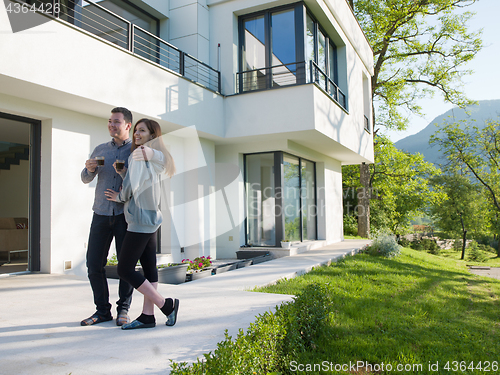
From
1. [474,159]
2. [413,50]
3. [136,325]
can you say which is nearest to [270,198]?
[136,325]

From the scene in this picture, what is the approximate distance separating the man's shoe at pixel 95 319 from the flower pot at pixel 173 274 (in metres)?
2.32

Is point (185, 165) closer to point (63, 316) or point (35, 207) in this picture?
point (35, 207)

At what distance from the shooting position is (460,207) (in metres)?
26.2

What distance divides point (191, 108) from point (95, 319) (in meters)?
5.70

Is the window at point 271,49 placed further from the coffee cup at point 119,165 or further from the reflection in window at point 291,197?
the coffee cup at point 119,165

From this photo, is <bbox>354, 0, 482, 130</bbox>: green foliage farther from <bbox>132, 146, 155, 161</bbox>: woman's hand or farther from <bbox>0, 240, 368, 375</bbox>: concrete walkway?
<bbox>132, 146, 155, 161</bbox>: woman's hand

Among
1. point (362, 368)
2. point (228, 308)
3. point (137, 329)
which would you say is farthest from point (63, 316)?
point (362, 368)

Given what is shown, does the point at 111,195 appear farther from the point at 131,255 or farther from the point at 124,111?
the point at 124,111

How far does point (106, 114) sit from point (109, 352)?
5.15 m

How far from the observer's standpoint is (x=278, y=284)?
5.78m

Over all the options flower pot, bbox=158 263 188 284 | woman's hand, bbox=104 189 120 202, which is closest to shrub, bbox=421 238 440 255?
flower pot, bbox=158 263 188 284

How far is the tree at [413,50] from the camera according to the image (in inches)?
741

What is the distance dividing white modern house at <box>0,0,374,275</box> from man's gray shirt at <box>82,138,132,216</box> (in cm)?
257

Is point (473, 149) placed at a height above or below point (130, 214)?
above
